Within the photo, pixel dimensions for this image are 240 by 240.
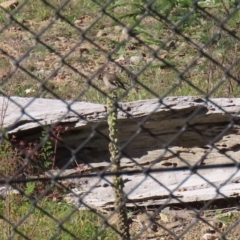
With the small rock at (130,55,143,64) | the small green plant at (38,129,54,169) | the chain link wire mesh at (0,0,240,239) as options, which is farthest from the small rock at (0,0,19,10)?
the small green plant at (38,129,54,169)

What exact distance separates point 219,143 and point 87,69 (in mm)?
2225

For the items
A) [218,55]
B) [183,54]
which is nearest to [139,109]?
[218,55]

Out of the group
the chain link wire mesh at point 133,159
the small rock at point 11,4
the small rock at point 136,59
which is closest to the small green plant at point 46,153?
the chain link wire mesh at point 133,159

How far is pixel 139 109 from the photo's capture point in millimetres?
4832

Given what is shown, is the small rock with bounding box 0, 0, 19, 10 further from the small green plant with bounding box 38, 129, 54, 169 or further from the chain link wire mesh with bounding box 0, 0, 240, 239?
the small green plant with bounding box 38, 129, 54, 169

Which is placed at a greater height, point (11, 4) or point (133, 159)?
point (11, 4)

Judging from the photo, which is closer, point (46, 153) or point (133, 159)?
point (133, 159)

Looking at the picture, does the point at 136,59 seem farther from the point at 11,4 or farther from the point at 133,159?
the point at 133,159

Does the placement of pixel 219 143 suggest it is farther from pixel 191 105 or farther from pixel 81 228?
pixel 81 228

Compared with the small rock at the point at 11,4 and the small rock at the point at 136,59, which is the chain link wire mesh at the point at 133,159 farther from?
the small rock at the point at 11,4

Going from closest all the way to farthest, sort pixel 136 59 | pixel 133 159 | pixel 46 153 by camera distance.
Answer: pixel 133 159 < pixel 46 153 < pixel 136 59

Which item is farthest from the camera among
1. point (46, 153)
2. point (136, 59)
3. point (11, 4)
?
point (11, 4)

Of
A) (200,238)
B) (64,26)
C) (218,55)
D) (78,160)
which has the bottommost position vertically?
(200,238)

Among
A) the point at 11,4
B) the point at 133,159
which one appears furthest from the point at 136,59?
the point at 133,159
